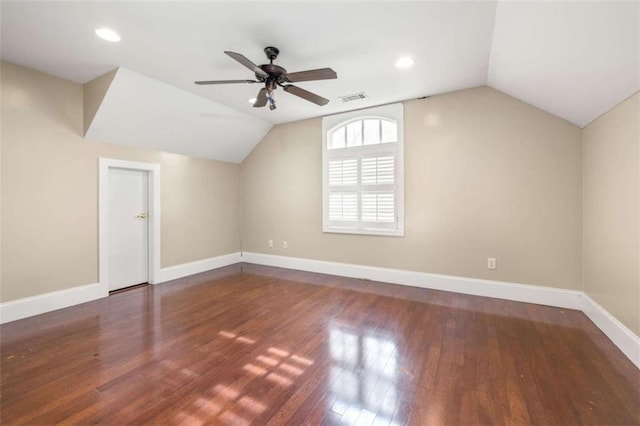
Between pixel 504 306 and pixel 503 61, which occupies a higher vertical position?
pixel 503 61

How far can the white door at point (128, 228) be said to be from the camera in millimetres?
3961

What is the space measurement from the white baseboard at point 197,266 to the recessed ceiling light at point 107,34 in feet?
10.7

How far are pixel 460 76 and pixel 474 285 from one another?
2709 millimetres

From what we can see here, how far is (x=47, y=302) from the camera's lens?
321 cm

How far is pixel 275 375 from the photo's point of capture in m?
2.03

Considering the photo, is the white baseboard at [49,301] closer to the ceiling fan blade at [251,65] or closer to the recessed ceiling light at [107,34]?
the recessed ceiling light at [107,34]

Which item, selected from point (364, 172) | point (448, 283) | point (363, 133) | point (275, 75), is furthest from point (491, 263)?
point (275, 75)

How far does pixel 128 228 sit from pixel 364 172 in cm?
378

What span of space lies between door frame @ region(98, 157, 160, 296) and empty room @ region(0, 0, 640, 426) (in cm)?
4

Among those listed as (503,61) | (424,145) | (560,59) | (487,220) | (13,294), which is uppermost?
(503,61)

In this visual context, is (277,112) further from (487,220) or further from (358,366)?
(358,366)

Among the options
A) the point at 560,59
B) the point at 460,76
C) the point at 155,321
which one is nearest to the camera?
the point at 560,59

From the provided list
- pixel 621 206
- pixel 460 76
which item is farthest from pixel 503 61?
pixel 621 206

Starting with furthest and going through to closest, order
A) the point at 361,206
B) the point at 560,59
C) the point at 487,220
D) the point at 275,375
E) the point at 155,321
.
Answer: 1. the point at 361,206
2. the point at 487,220
3. the point at 155,321
4. the point at 560,59
5. the point at 275,375
